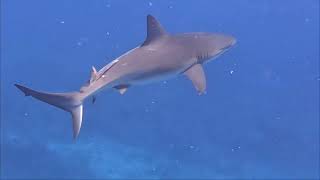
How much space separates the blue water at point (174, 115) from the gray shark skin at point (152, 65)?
1083cm

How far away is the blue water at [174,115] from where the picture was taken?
2020 cm

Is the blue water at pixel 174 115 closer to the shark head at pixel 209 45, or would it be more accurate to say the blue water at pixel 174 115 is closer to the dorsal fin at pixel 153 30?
the shark head at pixel 209 45

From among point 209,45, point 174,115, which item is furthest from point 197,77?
point 174,115

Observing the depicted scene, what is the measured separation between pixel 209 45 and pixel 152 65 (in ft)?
5.01

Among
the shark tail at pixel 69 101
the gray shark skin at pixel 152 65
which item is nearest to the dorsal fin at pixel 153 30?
the gray shark skin at pixel 152 65

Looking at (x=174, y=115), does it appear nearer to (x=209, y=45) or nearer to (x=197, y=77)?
(x=209, y=45)

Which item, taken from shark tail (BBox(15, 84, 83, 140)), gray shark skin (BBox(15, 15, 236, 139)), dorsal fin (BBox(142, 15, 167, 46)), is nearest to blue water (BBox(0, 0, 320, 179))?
gray shark skin (BBox(15, 15, 236, 139))

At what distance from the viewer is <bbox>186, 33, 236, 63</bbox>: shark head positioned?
940 centimetres

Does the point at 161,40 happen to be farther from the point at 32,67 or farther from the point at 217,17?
the point at 217,17

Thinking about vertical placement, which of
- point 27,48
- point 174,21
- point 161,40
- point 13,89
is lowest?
point 161,40

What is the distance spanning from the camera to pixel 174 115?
21.9 m

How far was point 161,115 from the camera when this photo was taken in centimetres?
2195

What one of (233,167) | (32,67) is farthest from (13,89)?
(233,167)

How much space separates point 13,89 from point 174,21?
10808 millimetres
